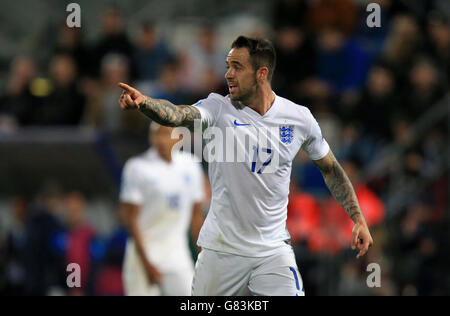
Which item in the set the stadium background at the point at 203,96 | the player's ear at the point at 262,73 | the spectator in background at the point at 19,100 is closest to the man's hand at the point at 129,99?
the player's ear at the point at 262,73

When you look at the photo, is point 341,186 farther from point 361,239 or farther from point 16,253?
point 16,253

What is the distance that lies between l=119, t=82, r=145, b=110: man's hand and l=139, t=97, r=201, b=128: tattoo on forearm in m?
0.06

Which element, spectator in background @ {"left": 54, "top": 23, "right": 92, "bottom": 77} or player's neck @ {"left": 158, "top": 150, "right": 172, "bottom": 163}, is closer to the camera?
player's neck @ {"left": 158, "top": 150, "right": 172, "bottom": 163}

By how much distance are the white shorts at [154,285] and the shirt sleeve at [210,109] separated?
108 inches

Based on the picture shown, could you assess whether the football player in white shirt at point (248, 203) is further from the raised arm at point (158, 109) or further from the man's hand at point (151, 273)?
the man's hand at point (151, 273)

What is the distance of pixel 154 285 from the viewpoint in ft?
28.1

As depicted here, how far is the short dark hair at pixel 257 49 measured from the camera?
6.34 m

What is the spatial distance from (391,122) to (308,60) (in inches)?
68.2

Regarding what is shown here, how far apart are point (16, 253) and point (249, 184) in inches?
294

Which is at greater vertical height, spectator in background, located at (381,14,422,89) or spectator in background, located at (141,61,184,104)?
spectator in background, located at (381,14,422,89)

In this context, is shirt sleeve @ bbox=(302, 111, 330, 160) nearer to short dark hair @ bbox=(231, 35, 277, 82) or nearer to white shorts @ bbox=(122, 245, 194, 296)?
short dark hair @ bbox=(231, 35, 277, 82)

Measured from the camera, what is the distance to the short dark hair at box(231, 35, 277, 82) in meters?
6.34

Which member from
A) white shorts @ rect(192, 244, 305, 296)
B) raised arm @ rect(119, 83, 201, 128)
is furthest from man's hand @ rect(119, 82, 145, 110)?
white shorts @ rect(192, 244, 305, 296)

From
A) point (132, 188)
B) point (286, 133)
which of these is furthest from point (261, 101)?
point (132, 188)
